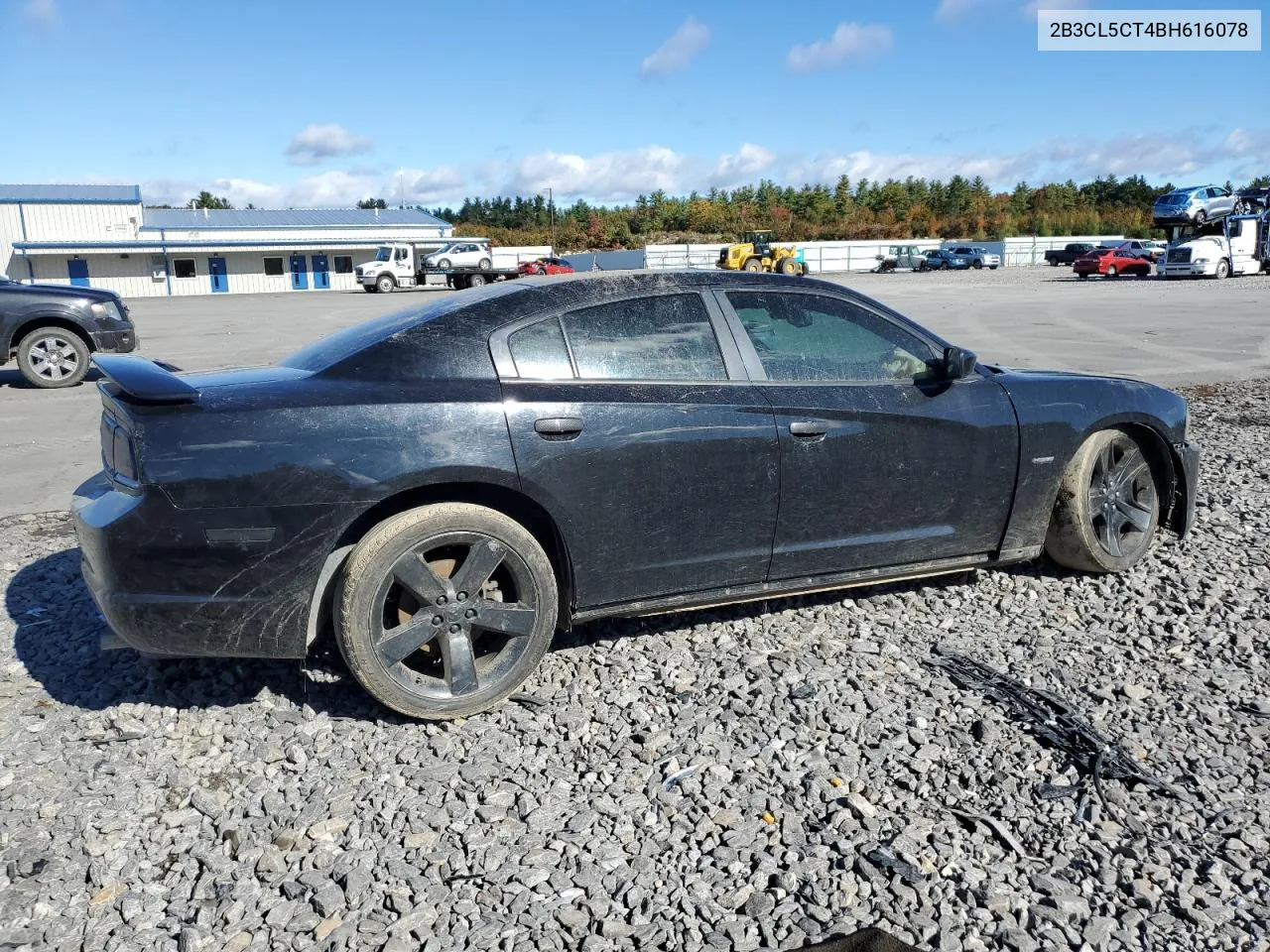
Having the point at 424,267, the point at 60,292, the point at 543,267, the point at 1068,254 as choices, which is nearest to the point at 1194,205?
the point at 1068,254

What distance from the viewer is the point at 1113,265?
149 feet

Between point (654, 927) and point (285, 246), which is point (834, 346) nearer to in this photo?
point (654, 927)

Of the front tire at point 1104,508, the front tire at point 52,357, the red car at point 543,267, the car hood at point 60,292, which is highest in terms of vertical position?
the red car at point 543,267

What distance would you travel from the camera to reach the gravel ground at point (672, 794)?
8.60 feet

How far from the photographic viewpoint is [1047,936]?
2.52m

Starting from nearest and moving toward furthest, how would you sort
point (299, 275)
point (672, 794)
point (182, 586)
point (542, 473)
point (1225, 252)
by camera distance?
point (672, 794) → point (182, 586) → point (542, 473) → point (1225, 252) → point (299, 275)

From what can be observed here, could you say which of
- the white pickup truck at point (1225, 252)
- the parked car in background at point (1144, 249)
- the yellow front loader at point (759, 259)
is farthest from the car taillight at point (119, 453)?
the parked car in background at point (1144, 249)

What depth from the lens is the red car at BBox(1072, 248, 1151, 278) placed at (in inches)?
1793

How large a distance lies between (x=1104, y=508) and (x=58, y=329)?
1215 centimetres

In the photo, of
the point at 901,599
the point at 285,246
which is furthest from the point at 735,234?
the point at 901,599

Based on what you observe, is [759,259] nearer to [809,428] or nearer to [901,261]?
[901,261]

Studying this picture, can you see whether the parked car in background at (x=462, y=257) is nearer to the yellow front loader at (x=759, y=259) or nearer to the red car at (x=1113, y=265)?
the yellow front loader at (x=759, y=259)

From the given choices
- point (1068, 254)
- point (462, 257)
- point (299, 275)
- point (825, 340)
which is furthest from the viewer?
point (299, 275)

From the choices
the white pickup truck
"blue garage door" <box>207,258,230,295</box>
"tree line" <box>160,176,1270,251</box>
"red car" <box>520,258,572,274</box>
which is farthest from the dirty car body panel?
"tree line" <box>160,176,1270,251</box>
